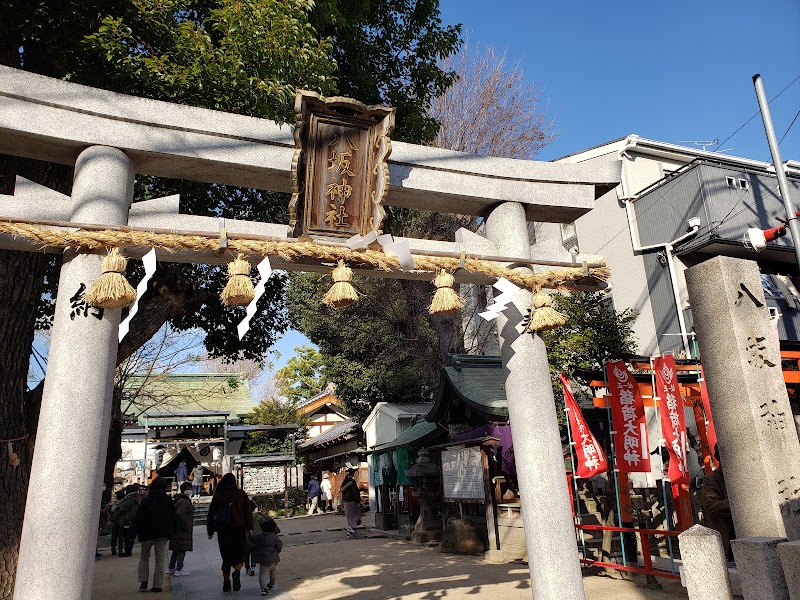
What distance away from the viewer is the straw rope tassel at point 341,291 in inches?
199

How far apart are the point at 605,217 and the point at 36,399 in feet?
55.1

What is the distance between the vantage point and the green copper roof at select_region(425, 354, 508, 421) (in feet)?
42.4

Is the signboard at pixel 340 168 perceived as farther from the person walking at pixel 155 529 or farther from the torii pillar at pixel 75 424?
the person walking at pixel 155 529

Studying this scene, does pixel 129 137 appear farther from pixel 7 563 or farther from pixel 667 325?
pixel 667 325

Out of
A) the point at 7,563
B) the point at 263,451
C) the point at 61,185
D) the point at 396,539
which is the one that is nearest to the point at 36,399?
the point at 7,563

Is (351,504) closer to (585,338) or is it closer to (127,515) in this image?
(127,515)

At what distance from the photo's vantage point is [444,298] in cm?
541

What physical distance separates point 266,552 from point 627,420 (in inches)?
239

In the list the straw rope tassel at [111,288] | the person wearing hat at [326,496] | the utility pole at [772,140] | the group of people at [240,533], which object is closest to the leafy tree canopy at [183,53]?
the straw rope tassel at [111,288]

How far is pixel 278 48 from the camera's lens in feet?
22.3

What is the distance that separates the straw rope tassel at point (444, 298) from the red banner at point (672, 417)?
17.8 feet

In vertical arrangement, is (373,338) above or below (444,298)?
above

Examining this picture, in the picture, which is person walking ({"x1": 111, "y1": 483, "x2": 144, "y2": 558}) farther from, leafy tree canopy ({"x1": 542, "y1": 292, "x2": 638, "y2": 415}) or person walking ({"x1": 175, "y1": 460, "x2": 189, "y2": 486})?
person walking ({"x1": 175, "y1": 460, "x2": 189, "y2": 486})

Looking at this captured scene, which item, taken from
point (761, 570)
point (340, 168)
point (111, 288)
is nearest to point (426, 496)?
point (761, 570)
